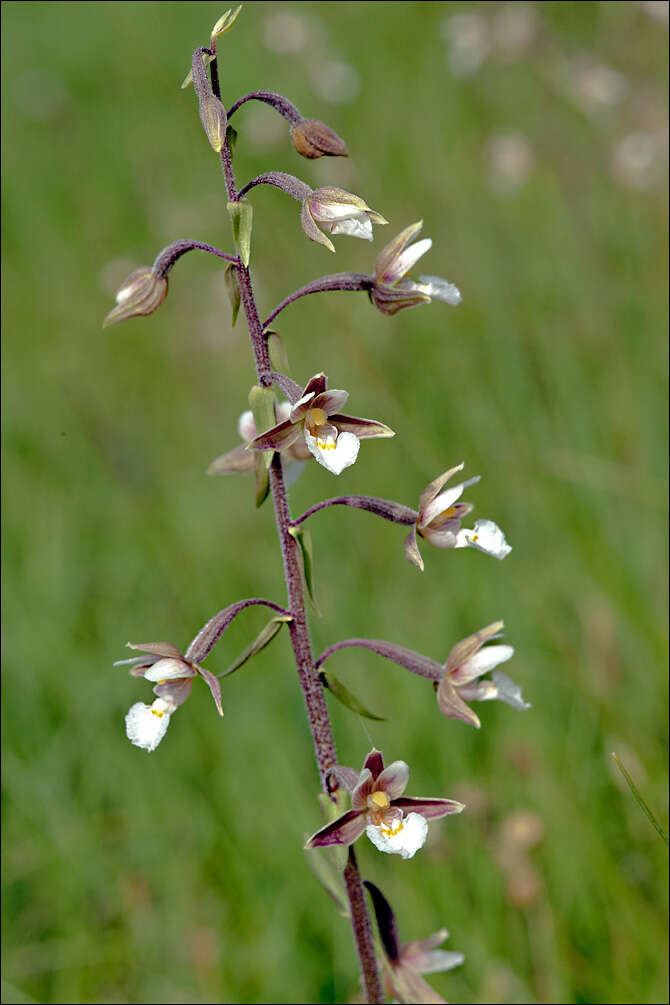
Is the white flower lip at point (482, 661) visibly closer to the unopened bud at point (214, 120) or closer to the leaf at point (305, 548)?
the leaf at point (305, 548)

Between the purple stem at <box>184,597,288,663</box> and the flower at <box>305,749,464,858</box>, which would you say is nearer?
the flower at <box>305,749,464,858</box>

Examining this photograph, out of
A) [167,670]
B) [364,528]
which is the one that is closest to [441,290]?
[167,670]

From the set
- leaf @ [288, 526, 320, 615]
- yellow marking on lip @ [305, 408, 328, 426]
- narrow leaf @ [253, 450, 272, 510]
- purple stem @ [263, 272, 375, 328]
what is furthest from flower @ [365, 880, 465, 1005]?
purple stem @ [263, 272, 375, 328]

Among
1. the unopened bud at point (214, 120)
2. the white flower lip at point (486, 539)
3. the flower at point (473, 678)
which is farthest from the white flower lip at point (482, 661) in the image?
the unopened bud at point (214, 120)

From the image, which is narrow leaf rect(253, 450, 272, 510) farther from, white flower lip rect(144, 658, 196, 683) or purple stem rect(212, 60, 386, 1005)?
white flower lip rect(144, 658, 196, 683)

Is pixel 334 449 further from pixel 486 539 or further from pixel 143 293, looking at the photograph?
pixel 143 293

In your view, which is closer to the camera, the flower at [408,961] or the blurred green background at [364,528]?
the flower at [408,961]
